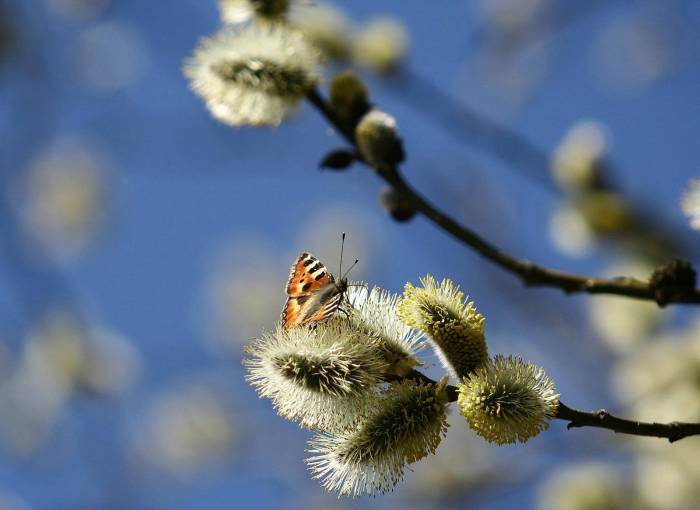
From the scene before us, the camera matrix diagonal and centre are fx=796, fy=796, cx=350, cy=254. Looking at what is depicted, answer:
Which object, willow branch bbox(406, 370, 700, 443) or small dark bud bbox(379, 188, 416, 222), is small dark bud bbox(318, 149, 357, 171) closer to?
small dark bud bbox(379, 188, 416, 222)

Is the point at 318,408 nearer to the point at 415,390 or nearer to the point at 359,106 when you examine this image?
the point at 415,390

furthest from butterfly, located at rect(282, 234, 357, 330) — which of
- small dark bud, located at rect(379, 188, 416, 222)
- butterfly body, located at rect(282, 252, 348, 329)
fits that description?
small dark bud, located at rect(379, 188, 416, 222)

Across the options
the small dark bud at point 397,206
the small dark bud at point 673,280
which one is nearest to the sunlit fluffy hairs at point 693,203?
the small dark bud at point 673,280

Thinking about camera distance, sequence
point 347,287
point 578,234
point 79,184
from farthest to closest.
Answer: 1. point 79,184
2. point 578,234
3. point 347,287

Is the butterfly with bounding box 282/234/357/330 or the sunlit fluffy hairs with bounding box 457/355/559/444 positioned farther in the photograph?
the butterfly with bounding box 282/234/357/330

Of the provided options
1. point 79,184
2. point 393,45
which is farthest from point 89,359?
point 393,45
